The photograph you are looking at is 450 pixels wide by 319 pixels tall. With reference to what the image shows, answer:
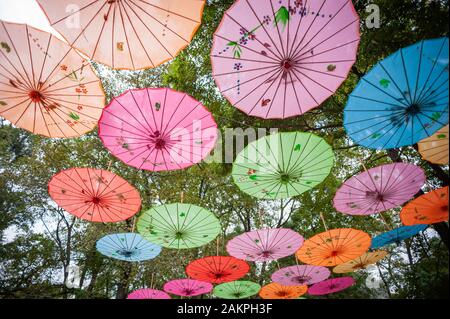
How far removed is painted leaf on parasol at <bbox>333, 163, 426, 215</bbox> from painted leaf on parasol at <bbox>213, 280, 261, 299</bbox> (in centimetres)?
333

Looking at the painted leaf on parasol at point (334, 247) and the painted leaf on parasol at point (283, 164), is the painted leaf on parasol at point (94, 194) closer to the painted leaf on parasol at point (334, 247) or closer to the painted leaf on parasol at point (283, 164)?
the painted leaf on parasol at point (283, 164)

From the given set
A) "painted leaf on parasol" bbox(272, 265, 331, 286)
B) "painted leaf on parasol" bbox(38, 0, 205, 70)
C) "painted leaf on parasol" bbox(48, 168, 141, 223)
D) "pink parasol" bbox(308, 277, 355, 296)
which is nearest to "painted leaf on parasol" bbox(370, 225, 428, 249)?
"painted leaf on parasol" bbox(272, 265, 331, 286)

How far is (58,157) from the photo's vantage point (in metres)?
11.0

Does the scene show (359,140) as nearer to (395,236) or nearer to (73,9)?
(395,236)

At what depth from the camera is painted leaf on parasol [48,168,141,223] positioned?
5.48 meters

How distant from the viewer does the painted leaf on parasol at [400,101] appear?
3.54 meters

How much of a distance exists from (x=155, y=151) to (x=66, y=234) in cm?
1473

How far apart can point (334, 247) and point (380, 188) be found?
1787 mm

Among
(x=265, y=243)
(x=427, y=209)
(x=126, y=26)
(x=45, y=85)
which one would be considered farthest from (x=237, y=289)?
(x=126, y=26)

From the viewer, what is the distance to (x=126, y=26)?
12.3 feet

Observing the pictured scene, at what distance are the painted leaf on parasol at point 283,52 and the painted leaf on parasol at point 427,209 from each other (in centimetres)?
264

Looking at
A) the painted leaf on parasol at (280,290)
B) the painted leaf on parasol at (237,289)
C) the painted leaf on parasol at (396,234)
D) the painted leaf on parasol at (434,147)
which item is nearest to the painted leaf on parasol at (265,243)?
the painted leaf on parasol at (237,289)

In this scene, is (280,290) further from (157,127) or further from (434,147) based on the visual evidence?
(157,127)

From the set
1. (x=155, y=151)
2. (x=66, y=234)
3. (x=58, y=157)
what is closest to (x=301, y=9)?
(x=155, y=151)
